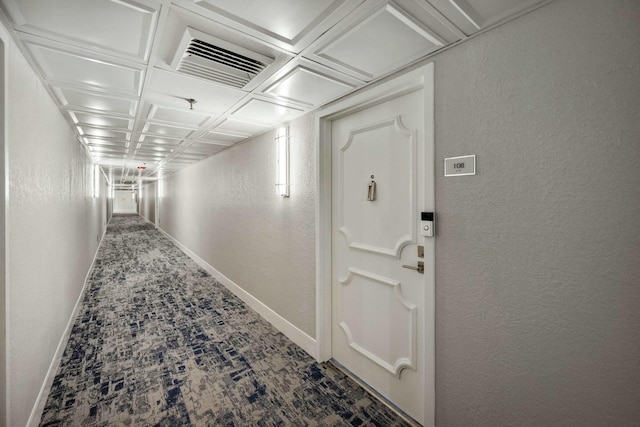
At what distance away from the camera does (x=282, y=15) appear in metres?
1.22

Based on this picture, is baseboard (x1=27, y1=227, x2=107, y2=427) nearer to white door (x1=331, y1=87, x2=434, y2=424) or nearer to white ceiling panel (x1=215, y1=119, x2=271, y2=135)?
white door (x1=331, y1=87, x2=434, y2=424)

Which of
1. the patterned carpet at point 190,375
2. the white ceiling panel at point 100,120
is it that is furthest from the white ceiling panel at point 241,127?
the patterned carpet at point 190,375

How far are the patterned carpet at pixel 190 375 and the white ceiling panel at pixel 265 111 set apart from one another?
232 centimetres

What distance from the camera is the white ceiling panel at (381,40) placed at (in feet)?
4.00

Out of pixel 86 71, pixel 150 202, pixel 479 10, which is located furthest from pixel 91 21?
pixel 150 202

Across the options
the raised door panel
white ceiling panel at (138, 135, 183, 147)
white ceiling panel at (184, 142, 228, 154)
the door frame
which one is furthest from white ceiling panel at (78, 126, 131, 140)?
the raised door panel

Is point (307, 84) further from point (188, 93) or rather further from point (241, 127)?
point (241, 127)

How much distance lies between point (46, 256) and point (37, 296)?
38 cm

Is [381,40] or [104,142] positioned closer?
[381,40]

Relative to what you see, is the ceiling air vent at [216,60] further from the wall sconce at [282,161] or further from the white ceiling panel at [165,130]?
the white ceiling panel at [165,130]

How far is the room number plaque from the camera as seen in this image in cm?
142

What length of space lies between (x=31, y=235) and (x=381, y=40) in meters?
2.47

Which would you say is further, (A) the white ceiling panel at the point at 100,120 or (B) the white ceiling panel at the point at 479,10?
(A) the white ceiling panel at the point at 100,120

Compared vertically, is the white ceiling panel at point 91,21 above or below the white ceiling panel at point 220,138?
below
